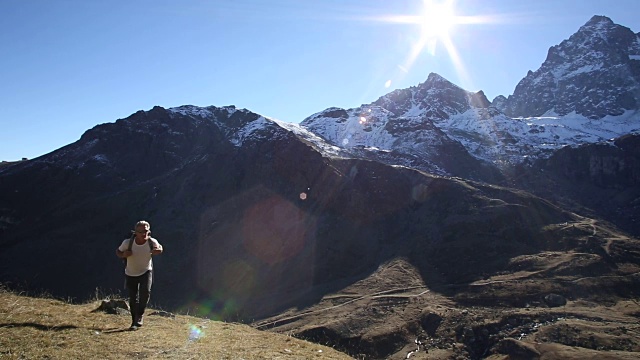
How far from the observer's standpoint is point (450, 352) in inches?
2795

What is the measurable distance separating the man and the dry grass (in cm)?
109

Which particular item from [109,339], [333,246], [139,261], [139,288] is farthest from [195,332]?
[333,246]

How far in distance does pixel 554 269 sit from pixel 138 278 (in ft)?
367

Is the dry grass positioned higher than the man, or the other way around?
the man

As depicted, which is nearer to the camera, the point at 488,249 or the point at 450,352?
the point at 450,352

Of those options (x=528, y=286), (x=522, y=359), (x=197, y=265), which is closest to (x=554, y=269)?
(x=528, y=286)

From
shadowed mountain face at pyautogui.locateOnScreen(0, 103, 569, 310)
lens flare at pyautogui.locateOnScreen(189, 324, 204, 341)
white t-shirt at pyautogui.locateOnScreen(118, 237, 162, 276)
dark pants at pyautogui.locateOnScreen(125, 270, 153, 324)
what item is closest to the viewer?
white t-shirt at pyautogui.locateOnScreen(118, 237, 162, 276)

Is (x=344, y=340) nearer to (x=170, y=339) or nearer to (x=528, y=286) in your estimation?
(x=528, y=286)

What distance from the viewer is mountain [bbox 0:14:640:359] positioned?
265 feet

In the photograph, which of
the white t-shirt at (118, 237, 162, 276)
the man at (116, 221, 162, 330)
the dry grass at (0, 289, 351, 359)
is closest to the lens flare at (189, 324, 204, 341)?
the dry grass at (0, 289, 351, 359)

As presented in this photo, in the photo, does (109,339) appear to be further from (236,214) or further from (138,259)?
(236,214)

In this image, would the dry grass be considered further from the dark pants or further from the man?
the man

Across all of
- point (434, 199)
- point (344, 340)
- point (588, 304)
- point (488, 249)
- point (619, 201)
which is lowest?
point (344, 340)

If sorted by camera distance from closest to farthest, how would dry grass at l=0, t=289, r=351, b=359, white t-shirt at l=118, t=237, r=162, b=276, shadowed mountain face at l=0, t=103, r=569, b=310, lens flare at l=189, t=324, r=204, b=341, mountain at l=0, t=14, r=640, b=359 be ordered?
dry grass at l=0, t=289, r=351, b=359 < white t-shirt at l=118, t=237, r=162, b=276 < lens flare at l=189, t=324, r=204, b=341 < mountain at l=0, t=14, r=640, b=359 < shadowed mountain face at l=0, t=103, r=569, b=310
